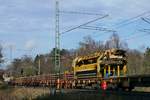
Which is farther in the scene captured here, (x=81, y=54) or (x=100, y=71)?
(x=81, y=54)

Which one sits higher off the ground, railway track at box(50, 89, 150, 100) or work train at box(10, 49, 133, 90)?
work train at box(10, 49, 133, 90)

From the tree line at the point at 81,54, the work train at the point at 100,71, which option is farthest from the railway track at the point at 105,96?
the tree line at the point at 81,54

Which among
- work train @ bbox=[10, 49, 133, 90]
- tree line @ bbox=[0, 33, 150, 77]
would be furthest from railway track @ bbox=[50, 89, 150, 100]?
tree line @ bbox=[0, 33, 150, 77]

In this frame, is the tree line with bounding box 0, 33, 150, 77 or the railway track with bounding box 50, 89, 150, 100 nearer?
the railway track with bounding box 50, 89, 150, 100

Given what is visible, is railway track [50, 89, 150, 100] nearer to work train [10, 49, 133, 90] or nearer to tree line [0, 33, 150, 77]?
work train [10, 49, 133, 90]

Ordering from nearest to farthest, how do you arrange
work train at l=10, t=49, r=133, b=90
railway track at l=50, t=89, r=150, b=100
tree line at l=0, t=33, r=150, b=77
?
railway track at l=50, t=89, r=150, b=100 < work train at l=10, t=49, r=133, b=90 < tree line at l=0, t=33, r=150, b=77

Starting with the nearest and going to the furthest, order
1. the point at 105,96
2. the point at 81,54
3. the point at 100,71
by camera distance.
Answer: the point at 105,96 < the point at 100,71 < the point at 81,54

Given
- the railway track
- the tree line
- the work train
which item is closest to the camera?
the railway track

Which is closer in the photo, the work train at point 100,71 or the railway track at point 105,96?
the railway track at point 105,96

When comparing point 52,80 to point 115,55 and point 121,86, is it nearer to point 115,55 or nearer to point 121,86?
point 115,55

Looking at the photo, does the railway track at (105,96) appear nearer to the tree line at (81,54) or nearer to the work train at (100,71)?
the work train at (100,71)

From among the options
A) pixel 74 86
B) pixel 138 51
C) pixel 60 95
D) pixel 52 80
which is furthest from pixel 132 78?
pixel 138 51

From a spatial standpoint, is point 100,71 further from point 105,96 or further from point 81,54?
point 81,54

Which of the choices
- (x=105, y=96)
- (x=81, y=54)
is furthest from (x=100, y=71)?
(x=81, y=54)
